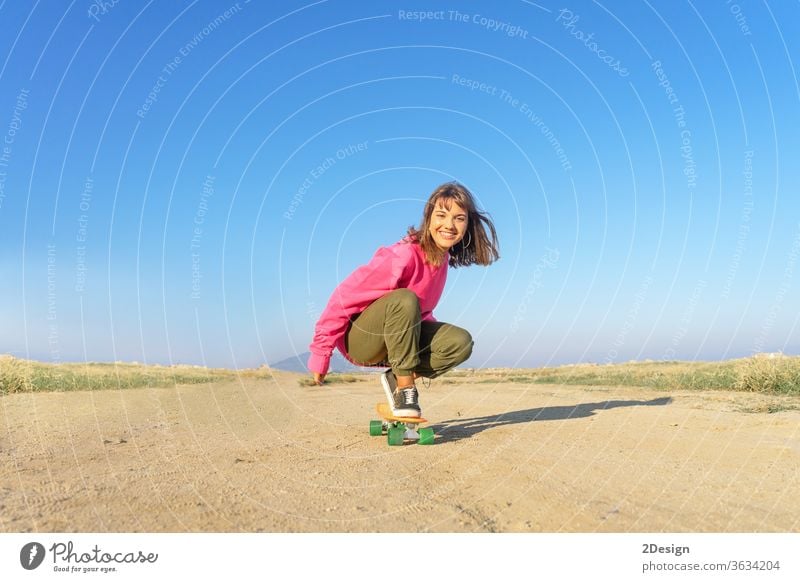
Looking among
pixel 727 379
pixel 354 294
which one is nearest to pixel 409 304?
pixel 354 294

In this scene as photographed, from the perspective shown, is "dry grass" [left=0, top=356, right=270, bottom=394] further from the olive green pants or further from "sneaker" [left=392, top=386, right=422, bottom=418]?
"sneaker" [left=392, top=386, right=422, bottom=418]

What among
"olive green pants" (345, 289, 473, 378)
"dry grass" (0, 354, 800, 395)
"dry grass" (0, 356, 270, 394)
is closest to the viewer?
"olive green pants" (345, 289, 473, 378)

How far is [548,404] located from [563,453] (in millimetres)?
4228

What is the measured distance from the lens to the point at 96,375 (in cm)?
1345

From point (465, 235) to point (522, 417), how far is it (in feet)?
8.19

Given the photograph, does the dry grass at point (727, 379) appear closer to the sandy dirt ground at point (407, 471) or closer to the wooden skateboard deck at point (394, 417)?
the sandy dirt ground at point (407, 471)

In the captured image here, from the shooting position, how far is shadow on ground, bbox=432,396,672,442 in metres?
6.62

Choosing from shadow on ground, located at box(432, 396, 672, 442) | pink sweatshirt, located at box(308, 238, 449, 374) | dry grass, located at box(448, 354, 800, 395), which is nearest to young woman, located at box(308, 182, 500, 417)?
pink sweatshirt, located at box(308, 238, 449, 374)

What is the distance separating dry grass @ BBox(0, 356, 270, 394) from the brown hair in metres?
7.81

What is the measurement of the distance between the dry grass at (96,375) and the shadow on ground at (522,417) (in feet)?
23.9

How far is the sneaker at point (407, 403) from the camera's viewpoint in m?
5.88

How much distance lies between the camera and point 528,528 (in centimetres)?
329

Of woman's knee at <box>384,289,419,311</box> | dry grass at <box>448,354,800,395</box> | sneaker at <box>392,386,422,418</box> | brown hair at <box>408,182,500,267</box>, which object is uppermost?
brown hair at <box>408,182,500,267</box>

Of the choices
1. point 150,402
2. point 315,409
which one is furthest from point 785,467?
point 150,402
